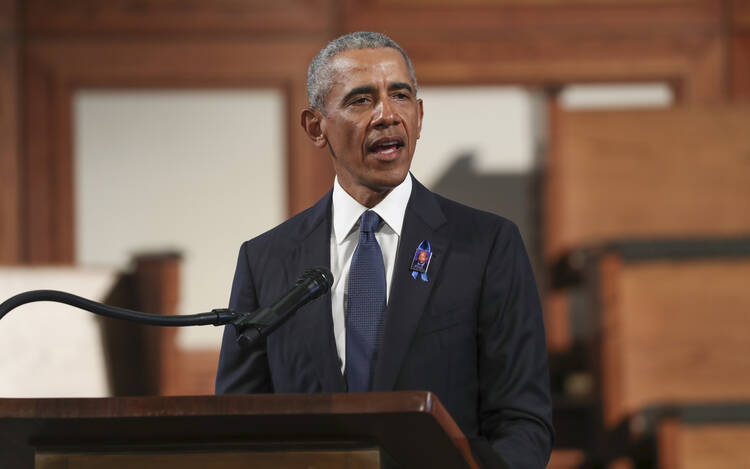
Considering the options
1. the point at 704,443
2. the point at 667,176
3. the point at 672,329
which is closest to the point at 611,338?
the point at 672,329

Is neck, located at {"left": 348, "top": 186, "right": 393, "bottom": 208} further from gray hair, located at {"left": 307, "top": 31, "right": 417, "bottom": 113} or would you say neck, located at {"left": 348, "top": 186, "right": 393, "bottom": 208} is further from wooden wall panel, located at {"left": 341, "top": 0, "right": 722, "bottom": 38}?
wooden wall panel, located at {"left": 341, "top": 0, "right": 722, "bottom": 38}

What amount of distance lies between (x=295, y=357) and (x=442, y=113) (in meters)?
1.83

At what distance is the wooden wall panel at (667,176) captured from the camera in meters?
2.28

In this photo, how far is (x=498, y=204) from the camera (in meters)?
2.49

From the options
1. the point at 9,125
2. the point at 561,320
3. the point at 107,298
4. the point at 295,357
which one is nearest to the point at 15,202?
the point at 9,125

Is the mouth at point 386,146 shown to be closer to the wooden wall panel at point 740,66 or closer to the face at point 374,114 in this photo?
the face at point 374,114

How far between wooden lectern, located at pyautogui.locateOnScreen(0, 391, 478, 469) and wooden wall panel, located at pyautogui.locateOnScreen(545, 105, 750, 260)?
69.8 inches

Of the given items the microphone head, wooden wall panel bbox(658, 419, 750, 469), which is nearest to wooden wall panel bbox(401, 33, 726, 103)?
wooden wall panel bbox(658, 419, 750, 469)

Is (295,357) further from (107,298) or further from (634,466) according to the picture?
(634,466)

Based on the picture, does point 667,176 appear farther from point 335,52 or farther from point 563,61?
point 335,52

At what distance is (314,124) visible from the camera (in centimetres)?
80

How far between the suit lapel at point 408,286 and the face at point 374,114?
0.12 ft

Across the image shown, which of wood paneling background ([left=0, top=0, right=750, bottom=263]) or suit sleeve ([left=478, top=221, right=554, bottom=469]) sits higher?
wood paneling background ([left=0, top=0, right=750, bottom=263])

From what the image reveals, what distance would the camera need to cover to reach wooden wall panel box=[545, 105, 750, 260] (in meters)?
2.28
